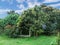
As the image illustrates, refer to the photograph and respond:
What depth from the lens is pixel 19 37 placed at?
11.6 m

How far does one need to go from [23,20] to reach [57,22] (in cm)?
198

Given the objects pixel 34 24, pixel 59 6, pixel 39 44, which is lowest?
pixel 39 44

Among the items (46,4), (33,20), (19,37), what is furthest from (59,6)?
(19,37)

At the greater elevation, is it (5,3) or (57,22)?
(5,3)

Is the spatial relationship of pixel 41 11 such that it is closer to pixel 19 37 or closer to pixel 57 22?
pixel 57 22

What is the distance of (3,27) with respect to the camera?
497 inches

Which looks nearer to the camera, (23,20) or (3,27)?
(23,20)

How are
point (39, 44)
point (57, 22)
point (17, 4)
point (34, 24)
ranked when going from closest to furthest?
point (39, 44) < point (34, 24) < point (57, 22) < point (17, 4)

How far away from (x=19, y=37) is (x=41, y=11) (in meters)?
1.88

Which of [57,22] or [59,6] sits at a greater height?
[59,6]

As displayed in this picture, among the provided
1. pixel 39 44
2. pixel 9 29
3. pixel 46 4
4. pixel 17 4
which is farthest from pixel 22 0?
pixel 39 44

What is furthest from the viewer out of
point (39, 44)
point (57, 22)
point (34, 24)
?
point (57, 22)

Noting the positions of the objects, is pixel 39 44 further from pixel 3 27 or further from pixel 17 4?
pixel 17 4

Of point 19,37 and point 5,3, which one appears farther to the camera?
point 5,3
